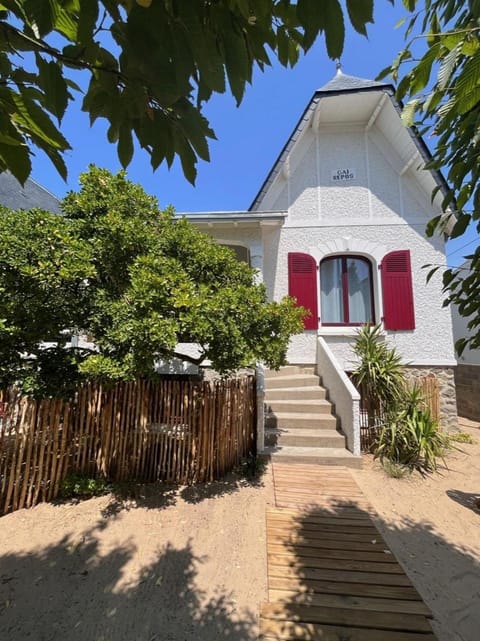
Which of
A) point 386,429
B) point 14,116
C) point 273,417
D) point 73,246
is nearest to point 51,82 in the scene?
point 14,116

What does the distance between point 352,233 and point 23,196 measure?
Answer: 429 inches

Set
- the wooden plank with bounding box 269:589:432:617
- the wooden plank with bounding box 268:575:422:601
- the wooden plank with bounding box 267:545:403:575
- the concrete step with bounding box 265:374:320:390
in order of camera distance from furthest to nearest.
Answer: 1. the concrete step with bounding box 265:374:320:390
2. the wooden plank with bounding box 267:545:403:575
3. the wooden plank with bounding box 268:575:422:601
4. the wooden plank with bounding box 269:589:432:617

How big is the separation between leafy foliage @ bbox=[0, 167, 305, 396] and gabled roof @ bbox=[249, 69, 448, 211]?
406cm

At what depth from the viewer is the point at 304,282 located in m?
7.71

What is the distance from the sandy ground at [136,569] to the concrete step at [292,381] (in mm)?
2794

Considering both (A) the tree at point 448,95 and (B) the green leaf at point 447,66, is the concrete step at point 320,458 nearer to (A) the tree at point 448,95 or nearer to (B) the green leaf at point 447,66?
(A) the tree at point 448,95

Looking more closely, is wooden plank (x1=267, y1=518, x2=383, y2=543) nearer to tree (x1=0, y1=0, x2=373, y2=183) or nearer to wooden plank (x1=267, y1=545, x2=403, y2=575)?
wooden plank (x1=267, y1=545, x2=403, y2=575)

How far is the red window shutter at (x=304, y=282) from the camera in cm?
763

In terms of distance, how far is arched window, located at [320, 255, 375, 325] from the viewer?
7.93m

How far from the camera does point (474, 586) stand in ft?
9.40

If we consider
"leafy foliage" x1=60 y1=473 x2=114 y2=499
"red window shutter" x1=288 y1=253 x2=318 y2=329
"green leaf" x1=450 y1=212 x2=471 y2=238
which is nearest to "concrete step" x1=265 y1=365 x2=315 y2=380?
"red window shutter" x1=288 y1=253 x2=318 y2=329

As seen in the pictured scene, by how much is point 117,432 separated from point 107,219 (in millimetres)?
2844

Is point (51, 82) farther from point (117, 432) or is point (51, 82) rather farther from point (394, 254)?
point (394, 254)

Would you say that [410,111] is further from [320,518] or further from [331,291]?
[331,291]
